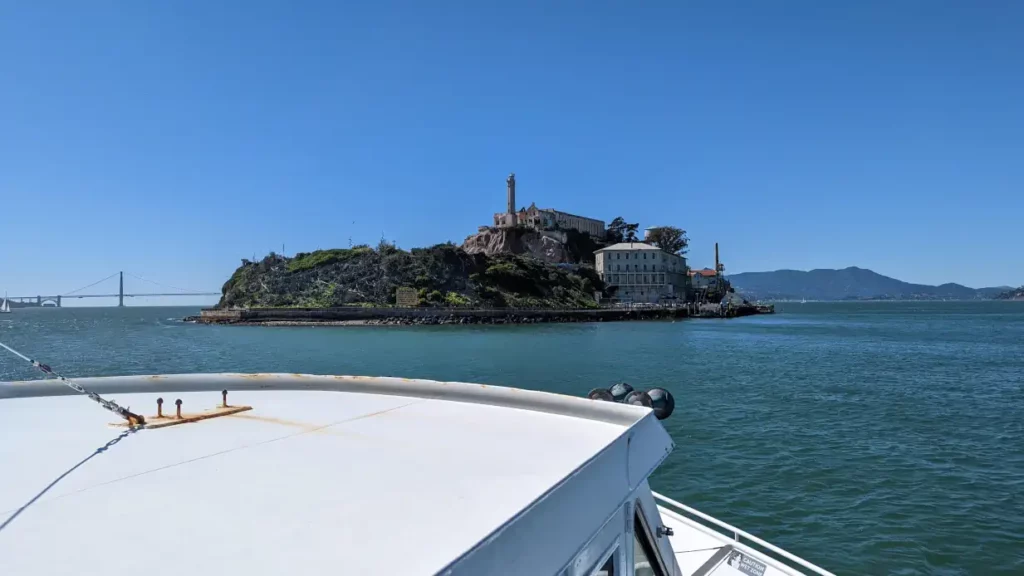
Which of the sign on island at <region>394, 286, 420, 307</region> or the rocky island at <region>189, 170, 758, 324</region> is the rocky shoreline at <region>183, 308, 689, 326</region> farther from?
the sign on island at <region>394, 286, 420, 307</region>

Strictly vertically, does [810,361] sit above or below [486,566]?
below

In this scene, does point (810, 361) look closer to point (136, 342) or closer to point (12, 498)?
point (12, 498)

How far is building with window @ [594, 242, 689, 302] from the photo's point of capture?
107562 millimetres

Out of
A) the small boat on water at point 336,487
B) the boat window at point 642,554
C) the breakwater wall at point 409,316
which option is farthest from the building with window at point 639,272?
the boat window at point 642,554

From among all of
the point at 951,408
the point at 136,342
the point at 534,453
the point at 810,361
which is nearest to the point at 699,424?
A: the point at 951,408

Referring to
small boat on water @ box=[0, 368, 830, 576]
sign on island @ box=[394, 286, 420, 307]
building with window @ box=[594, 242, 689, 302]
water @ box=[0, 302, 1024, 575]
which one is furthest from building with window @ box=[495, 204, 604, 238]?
small boat on water @ box=[0, 368, 830, 576]

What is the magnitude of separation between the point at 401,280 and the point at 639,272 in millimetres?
44727

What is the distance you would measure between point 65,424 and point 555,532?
4299mm

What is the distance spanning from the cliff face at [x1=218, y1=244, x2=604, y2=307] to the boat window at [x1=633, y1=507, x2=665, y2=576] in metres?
82.8

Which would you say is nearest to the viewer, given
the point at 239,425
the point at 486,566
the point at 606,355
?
the point at 486,566

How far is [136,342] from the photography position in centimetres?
5112

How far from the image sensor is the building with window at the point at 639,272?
10756cm

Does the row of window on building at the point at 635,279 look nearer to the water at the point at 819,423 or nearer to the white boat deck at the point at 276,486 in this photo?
the water at the point at 819,423

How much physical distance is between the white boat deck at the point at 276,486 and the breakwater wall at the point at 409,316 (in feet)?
245
